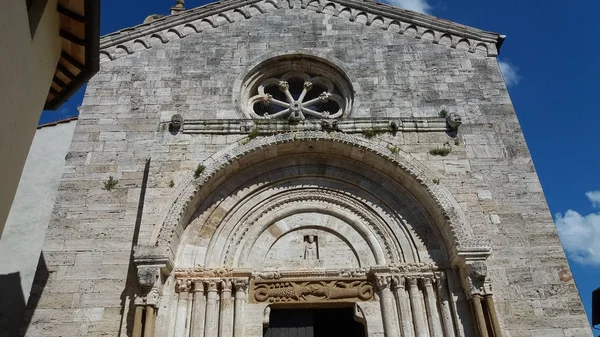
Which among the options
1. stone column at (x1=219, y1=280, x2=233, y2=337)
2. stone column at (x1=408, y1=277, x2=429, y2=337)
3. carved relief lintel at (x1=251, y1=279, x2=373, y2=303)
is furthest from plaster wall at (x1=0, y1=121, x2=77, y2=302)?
stone column at (x1=408, y1=277, x2=429, y2=337)

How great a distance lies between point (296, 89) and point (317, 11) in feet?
6.19

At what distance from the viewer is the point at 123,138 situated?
8734 millimetres

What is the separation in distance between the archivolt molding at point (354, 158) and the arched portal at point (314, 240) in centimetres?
2

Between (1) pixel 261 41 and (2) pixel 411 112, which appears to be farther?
(1) pixel 261 41

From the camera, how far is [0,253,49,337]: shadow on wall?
22.7ft

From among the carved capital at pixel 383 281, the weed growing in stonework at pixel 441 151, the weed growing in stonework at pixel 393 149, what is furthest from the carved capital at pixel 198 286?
the weed growing in stonework at pixel 441 151

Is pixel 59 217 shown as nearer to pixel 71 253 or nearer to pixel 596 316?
pixel 71 253

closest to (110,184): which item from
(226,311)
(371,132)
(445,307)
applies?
(226,311)

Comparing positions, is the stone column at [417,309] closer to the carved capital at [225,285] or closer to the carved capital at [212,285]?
the carved capital at [225,285]

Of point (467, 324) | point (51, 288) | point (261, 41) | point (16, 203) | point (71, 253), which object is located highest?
point (261, 41)

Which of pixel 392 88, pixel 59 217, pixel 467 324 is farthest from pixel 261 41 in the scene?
pixel 467 324

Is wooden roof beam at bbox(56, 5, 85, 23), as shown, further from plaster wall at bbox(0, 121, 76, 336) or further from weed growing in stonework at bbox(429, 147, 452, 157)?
weed growing in stonework at bbox(429, 147, 452, 157)

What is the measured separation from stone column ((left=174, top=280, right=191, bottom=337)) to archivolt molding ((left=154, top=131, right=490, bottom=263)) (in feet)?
1.82

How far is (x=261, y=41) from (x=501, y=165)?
5.30m
